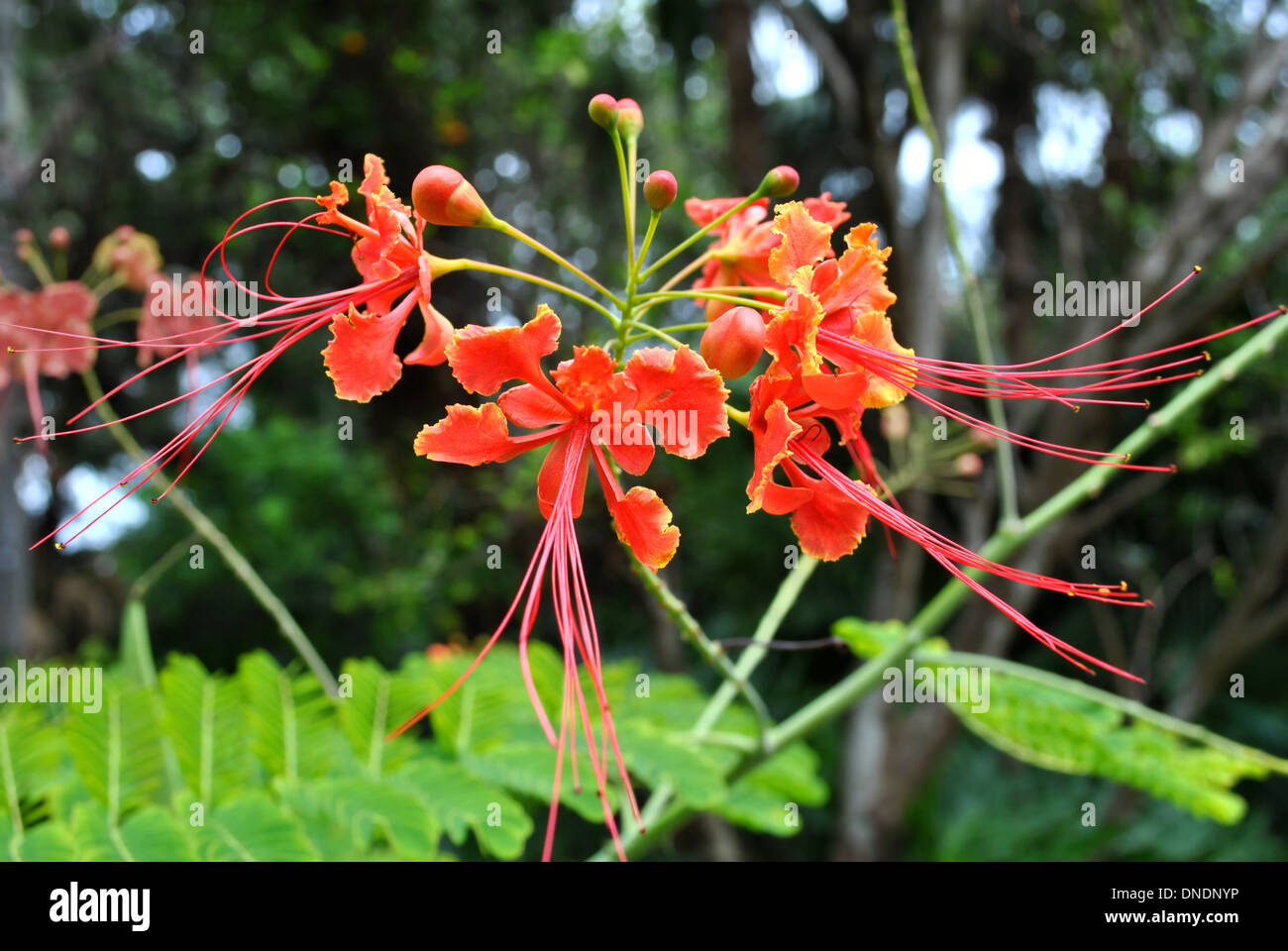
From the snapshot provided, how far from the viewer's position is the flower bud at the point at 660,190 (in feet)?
3.19

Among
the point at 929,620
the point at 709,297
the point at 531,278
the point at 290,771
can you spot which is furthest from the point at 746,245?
the point at 290,771

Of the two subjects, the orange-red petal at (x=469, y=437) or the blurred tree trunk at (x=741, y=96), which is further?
the blurred tree trunk at (x=741, y=96)

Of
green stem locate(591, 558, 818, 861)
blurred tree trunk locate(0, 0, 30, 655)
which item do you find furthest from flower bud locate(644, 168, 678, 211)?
blurred tree trunk locate(0, 0, 30, 655)

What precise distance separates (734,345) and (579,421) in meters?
0.18

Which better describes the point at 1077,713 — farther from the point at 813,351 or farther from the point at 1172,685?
the point at 1172,685

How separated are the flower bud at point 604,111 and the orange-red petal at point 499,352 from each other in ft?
0.90

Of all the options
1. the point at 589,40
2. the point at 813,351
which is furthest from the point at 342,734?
the point at 589,40

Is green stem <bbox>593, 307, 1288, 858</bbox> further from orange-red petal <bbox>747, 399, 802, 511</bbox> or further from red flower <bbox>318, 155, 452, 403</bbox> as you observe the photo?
red flower <bbox>318, 155, 452, 403</bbox>

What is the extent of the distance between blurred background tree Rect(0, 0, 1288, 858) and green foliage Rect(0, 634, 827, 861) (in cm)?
245

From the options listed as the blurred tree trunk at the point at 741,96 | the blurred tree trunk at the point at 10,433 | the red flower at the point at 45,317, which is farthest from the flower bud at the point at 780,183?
the blurred tree trunk at the point at 10,433

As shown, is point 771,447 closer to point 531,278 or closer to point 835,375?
point 835,375

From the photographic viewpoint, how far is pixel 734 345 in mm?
907

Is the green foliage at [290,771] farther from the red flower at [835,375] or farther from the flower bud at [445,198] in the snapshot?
the flower bud at [445,198]

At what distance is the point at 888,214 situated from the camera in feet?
14.2
